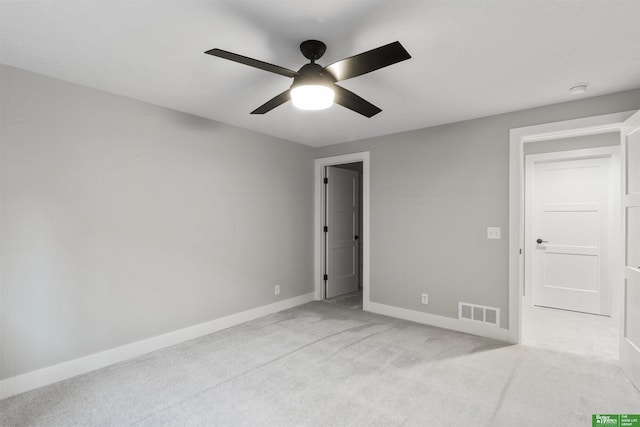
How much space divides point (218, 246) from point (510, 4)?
10.7ft

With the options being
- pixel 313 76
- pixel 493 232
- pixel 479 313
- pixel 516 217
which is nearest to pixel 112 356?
pixel 313 76

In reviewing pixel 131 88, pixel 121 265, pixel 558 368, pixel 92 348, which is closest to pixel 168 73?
pixel 131 88

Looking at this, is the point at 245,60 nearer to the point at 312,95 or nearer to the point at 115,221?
the point at 312,95

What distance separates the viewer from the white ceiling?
1615 mm

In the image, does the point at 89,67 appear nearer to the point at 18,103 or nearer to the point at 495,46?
the point at 18,103

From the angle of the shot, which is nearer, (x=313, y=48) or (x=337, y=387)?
(x=313, y=48)

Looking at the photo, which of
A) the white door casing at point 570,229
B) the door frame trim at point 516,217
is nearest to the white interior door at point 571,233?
the white door casing at point 570,229

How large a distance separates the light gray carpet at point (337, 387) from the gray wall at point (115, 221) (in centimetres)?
42

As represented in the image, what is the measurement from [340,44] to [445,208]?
2377 millimetres

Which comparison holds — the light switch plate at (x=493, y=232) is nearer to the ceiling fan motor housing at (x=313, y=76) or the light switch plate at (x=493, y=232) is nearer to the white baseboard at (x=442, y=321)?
the white baseboard at (x=442, y=321)

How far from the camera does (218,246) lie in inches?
139

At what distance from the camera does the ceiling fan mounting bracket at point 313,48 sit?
188cm

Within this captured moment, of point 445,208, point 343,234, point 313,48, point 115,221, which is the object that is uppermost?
point 313,48

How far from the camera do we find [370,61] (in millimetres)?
1610
